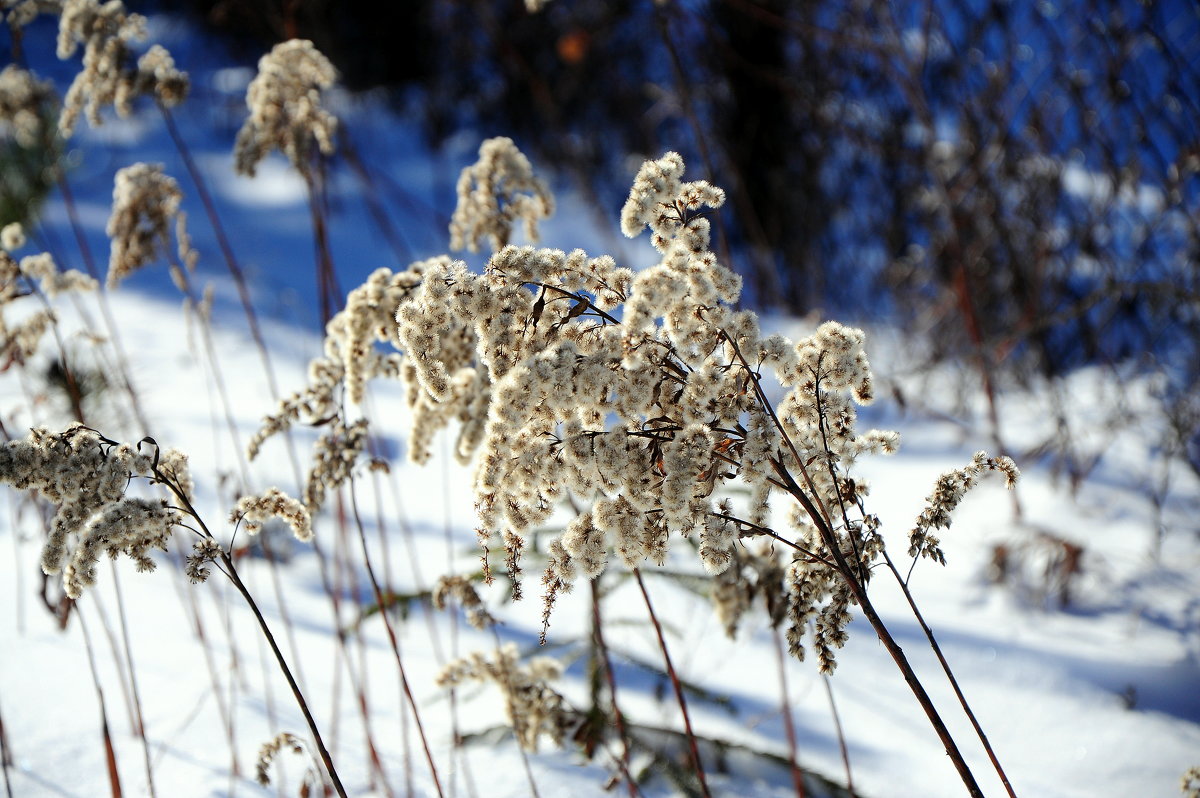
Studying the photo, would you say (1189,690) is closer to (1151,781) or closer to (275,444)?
(1151,781)

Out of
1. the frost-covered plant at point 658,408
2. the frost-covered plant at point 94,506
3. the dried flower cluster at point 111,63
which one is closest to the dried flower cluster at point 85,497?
the frost-covered plant at point 94,506

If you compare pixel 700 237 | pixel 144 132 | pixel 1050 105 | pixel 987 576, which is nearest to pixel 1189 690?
pixel 987 576

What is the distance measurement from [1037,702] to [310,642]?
1661 mm

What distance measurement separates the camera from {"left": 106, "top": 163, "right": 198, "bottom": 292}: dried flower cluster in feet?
5.63

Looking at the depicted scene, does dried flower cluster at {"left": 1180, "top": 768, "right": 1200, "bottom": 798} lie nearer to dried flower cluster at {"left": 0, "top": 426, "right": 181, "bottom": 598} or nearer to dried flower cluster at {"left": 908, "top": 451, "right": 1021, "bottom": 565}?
dried flower cluster at {"left": 908, "top": 451, "right": 1021, "bottom": 565}

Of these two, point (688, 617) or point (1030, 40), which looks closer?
point (688, 617)

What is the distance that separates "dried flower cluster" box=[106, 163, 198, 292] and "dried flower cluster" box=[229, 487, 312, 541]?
837 millimetres

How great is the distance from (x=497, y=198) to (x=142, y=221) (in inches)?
33.7

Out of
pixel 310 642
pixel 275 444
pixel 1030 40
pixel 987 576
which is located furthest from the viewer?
pixel 1030 40

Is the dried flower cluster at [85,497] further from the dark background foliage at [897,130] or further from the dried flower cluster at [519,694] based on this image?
the dark background foliage at [897,130]

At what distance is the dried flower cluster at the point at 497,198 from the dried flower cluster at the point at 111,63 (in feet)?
2.53

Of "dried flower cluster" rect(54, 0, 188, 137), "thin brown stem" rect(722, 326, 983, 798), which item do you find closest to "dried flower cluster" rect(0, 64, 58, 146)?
"dried flower cluster" rect(54, 0, 188, 137)

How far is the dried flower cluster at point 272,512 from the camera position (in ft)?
3.43

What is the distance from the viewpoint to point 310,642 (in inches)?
83.3
